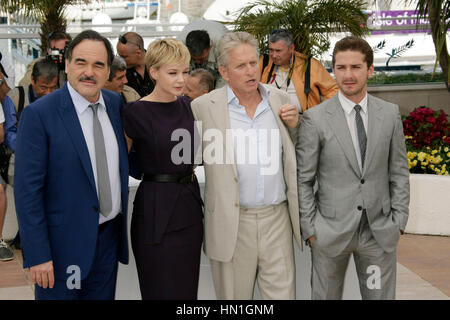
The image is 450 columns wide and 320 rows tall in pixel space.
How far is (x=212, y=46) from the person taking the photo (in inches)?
250

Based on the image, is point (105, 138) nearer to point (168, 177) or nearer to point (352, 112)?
point (168, 177)

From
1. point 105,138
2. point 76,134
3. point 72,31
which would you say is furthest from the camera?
point 72,31

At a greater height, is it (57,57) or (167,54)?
(57,57)

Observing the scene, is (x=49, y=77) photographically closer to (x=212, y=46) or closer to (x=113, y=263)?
(x=212, y=46)

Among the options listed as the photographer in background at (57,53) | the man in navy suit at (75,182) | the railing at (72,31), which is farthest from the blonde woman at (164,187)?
the railing at (72,31)

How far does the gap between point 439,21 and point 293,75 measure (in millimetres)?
2778

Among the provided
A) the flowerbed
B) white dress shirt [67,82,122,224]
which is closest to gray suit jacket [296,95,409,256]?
white dress shirt [67,82,122,224]

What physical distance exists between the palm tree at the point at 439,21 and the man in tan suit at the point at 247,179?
4382mm

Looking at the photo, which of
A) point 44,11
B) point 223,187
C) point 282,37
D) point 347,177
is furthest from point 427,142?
point 44,11

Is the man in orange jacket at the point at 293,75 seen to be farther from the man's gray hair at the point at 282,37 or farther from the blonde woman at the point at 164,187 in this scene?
the blonde woman at the point at 164,187

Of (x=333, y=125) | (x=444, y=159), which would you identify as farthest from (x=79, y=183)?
(x=444, y=159)

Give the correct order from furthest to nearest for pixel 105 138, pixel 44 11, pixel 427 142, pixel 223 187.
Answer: pixel 44 11, pixel 427 142, pixel 223 187, pixel 105 138

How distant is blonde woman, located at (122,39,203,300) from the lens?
2895 millimetres

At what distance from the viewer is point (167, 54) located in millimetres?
2893
